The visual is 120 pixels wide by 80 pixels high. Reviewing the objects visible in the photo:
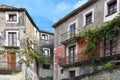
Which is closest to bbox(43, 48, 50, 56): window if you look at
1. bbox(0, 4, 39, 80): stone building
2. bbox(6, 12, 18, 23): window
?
bbox(0, 4, 39, 80): stone building

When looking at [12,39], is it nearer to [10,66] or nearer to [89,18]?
[10,66]

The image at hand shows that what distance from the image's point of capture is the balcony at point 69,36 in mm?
30300

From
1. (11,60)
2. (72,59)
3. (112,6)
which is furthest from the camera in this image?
(11,60)

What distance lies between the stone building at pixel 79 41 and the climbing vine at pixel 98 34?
480 mm

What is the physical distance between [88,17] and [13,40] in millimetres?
11299

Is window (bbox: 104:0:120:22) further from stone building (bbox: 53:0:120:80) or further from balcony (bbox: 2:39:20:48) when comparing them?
balcony (bbox: 2:39:20:48)

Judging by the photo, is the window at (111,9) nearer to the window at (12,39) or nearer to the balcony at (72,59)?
the balcony at (72,59)

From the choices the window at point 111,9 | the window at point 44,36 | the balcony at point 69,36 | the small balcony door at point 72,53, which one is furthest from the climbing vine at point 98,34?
the window at point 44,36

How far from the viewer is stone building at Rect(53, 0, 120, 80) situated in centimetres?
2509

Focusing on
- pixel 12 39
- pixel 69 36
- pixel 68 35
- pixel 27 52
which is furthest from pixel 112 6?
pixel 12 39

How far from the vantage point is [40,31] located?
4403cm

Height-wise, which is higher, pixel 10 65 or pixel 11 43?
pixel 11 43

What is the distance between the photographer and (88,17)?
1148 inches

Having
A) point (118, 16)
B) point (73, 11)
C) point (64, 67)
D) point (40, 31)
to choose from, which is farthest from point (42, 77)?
point (118, 16)
